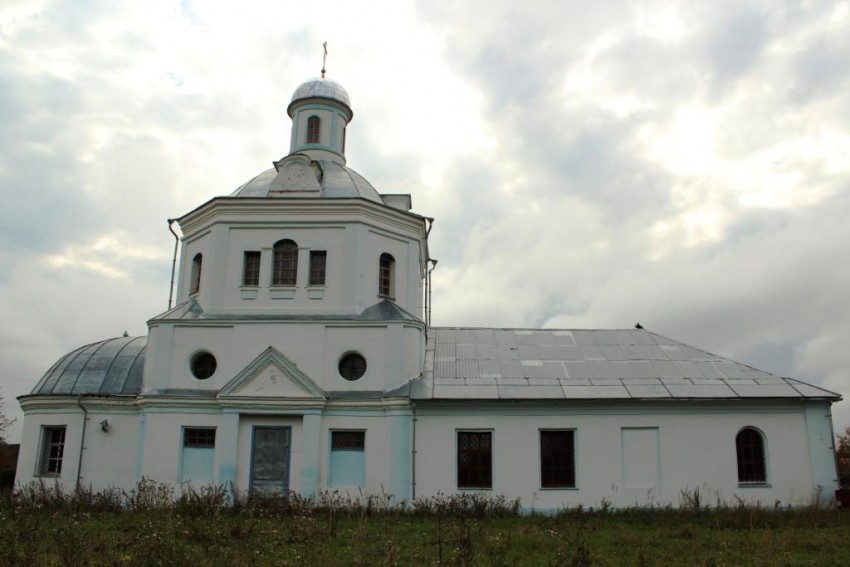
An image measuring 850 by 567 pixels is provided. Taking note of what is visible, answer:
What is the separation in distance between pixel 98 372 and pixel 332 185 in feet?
31.8

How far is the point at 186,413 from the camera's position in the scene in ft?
69.4

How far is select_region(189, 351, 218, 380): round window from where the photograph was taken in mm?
21859

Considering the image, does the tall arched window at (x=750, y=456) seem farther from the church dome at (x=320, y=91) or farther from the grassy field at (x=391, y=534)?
the church dome at (x=320, y=91)

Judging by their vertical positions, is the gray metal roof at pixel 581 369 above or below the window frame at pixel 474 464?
above

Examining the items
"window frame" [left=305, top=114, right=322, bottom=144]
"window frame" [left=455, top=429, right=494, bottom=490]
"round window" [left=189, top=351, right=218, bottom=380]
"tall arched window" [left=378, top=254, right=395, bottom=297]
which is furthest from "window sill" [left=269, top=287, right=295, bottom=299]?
"window frame" [left=305, top=114, right=322, bottom=144]

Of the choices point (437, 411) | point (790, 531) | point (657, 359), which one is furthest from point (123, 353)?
point (790, 531)

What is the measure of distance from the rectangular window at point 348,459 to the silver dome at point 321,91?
43.7 ft

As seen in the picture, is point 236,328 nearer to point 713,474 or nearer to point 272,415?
point 272,415

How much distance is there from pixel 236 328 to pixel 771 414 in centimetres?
1630

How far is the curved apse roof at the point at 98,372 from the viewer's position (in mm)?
22812

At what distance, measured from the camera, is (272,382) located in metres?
21.2

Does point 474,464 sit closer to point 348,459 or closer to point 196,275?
point 348,459

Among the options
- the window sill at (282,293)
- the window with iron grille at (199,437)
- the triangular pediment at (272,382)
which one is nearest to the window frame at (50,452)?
the window with iron grille at (199,437)

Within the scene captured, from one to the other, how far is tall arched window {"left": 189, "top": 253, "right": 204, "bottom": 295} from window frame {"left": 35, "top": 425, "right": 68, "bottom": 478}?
18.7ft
